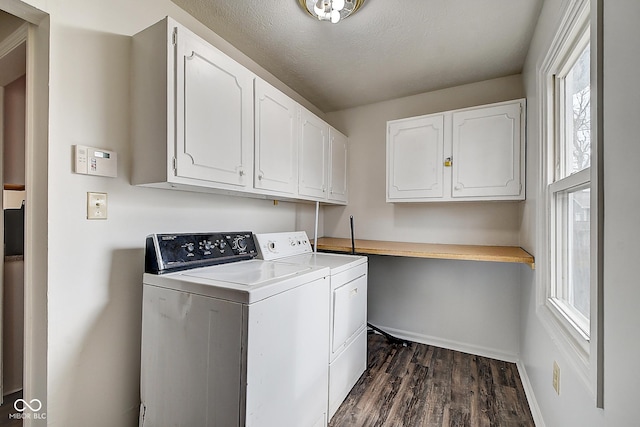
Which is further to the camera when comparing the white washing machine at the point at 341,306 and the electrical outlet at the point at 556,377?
the white washing machine at the point at 341,306

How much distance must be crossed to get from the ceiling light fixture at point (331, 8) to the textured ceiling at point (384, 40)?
0.06 metres

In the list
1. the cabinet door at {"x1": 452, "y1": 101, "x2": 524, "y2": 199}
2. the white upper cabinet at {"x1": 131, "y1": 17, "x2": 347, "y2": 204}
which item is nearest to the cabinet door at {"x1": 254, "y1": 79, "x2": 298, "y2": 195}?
the white upper cabinet at {"x1": 131, "y1": 17, "x2": 347, "y2": 204}

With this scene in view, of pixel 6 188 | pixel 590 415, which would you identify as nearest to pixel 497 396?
pixel 590 415

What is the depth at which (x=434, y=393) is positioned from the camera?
6.45 ft

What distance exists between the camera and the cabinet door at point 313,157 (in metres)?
2.31

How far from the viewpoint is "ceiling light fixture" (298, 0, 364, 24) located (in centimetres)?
158

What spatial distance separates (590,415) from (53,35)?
249 cm

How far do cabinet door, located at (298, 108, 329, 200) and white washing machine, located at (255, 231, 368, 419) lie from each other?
1.44 feet

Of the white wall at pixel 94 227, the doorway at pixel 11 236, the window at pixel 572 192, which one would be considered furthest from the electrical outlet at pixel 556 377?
the doorway at pixel 11 236

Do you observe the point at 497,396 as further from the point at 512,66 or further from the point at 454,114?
the point at 512,66

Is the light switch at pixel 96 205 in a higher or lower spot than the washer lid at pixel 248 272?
higher

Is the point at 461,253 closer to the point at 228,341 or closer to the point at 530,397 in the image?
the point at 530,397

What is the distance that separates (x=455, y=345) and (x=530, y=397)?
31.9 inches

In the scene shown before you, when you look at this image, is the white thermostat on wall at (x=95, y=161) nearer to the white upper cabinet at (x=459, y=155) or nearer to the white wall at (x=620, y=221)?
the white wall at (x=620, y=221)
